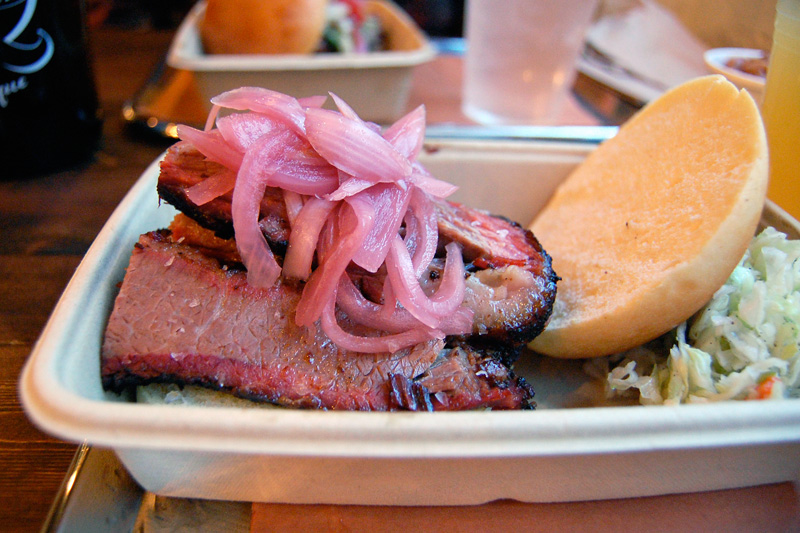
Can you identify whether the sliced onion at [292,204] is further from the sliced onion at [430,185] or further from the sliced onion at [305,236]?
the sliced onion at [430,185]

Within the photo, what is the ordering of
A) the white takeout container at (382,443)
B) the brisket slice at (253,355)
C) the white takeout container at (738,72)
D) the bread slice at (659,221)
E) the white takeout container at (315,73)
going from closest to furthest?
1. the white takeout container at (382,443)
2. the brisket slice at (253,355)
3. the bread slice at (659,221)
4. the white takeout container at (738,72)
5. the white takeout container at (315,73)

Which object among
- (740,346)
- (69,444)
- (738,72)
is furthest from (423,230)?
(738,72)

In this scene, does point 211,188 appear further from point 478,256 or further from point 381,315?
point 478,256

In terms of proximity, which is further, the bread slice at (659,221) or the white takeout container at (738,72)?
the white takeout container at (738,72)

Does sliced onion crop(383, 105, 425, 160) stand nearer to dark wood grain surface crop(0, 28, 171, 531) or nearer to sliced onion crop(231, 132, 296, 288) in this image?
sliced onion crop(231, 132, 296, 288)

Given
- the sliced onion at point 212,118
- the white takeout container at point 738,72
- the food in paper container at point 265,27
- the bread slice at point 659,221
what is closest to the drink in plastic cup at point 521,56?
the white takeout container at point 738,72
